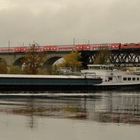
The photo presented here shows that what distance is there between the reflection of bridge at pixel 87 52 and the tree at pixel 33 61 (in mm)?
5109

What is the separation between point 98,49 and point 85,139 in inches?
3850

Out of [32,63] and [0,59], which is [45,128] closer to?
[32,63]

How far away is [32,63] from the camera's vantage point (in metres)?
109

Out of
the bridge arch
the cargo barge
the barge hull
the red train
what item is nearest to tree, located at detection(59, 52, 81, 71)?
the red train

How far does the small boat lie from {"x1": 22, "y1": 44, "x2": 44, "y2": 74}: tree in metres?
16.9

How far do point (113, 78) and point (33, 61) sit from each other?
2438cm

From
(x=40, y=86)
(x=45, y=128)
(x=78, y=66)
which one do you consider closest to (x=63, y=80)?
(x=40, y=86)

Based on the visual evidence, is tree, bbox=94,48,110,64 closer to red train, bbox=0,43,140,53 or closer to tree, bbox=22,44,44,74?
red train, bbox=0,43,140,53

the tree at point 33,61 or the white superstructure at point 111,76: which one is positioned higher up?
the tree at point 33,61

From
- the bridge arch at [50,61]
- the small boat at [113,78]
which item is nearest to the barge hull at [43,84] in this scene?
the small boat at [113,78]

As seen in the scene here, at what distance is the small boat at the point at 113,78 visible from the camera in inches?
3347

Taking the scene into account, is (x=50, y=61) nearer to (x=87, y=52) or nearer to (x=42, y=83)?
(x=87, y=52)

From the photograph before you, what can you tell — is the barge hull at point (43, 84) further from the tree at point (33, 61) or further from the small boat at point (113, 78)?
the tree at point (33, 61)

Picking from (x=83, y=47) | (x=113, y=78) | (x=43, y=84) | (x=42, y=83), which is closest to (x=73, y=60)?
(x=83, y=47)
